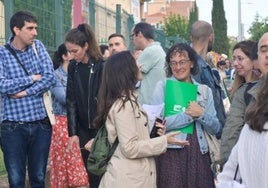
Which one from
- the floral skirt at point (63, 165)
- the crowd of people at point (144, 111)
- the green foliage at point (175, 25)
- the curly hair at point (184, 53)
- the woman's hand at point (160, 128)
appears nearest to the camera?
the crowd of people at point (144, 111)

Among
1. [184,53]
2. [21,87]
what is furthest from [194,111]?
[21,87]

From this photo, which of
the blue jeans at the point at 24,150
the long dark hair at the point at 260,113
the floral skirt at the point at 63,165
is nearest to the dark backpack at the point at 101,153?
the blue jeans at the point at 24,150

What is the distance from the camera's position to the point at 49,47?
29.8ft

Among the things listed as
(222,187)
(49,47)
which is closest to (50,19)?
(49,47)

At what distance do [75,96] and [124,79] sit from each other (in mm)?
1471

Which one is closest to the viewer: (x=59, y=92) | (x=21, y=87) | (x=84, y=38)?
(x=84, y=38)

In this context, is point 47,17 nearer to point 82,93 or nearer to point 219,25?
point 82,93

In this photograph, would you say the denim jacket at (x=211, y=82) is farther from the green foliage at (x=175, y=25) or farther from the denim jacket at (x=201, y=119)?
the green foliage at (x=175, y=25)

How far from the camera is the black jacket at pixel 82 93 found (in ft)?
19.6

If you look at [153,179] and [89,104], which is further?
[89,104]

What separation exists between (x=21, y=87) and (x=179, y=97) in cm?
178

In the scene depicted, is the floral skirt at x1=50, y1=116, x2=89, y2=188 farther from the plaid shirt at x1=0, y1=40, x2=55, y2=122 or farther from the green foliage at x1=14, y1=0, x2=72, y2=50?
the plaid shirt at x1=0, y1=40, x2=55, y2=122

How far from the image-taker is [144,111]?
4.93 meters

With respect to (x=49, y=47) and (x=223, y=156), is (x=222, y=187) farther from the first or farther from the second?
(x=49, y=47)
